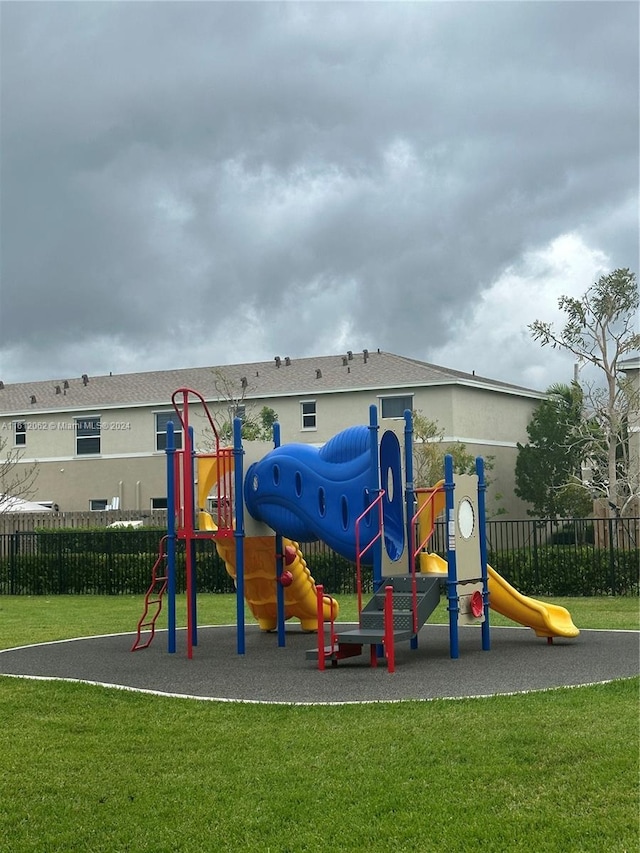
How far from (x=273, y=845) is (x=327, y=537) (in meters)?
8.21

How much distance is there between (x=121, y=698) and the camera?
373 inches

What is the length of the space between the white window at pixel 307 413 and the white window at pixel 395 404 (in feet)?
9.24

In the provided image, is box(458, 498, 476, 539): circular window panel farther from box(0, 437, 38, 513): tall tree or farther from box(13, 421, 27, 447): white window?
box(13, 421, 27, 447): white window

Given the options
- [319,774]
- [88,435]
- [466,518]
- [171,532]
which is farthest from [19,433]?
[319,774]

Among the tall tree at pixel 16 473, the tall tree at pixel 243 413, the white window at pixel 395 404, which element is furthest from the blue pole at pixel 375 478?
the tall tree at pixel 16 473

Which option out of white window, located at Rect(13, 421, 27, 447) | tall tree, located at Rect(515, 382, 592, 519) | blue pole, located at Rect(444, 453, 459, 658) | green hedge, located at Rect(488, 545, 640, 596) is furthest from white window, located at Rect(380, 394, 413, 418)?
blue pole, located at Rect(444, 453, 459, 658)

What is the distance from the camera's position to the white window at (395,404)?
1490 inches

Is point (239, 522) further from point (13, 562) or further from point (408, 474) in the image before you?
point (13, 562)

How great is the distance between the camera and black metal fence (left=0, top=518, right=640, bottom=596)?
21312 millimetres

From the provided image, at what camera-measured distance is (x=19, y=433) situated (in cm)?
4278

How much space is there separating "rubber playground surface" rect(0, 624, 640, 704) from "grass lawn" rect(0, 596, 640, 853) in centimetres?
80

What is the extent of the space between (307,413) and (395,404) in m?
3.55

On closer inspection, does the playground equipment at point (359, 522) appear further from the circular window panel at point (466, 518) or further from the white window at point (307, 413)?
the white window at point (307, 413)

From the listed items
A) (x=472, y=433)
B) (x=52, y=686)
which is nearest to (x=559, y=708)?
(x=52, y=686)
